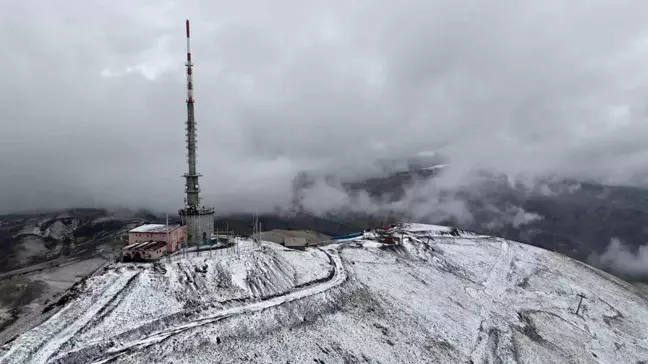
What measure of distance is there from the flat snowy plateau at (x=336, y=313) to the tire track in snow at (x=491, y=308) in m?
0.27

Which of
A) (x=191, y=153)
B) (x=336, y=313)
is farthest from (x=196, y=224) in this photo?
(x=336, y=313)

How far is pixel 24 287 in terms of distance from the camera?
106m

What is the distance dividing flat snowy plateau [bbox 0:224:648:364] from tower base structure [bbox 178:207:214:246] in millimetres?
11874

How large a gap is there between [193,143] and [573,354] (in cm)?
8089

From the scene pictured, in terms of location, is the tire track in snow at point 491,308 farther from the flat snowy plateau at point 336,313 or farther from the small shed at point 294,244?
the small shed at point 294,244

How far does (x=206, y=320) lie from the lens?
137 ft

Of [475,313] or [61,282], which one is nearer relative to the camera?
[475,313]

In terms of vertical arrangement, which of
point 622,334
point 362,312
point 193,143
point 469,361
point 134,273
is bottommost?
point 622,334

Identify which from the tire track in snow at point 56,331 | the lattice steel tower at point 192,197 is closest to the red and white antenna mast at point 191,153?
the lattice steel tower at point 192,197

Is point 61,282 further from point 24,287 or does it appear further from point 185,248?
point 185,248

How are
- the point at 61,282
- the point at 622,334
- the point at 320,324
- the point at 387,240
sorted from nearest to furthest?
the point at 320,324
the point at 622,334
the point at 387,240
the point at 61,282

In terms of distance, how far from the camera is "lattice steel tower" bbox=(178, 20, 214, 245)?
7606 centimetres

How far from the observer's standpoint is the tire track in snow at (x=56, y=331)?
31.9m

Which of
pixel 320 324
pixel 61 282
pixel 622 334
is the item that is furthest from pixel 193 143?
pixel 622 334
